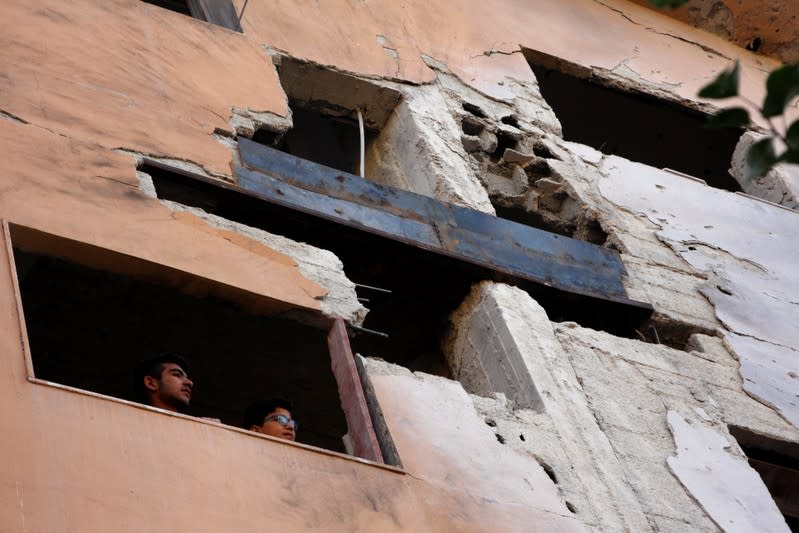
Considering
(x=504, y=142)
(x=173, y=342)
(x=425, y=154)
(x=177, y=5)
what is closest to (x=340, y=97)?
(x=425, y=154)

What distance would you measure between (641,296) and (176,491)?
122 inches

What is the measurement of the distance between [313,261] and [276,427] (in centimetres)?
81

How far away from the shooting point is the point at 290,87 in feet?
20.4

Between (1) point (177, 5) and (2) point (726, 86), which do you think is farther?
(1) point (177, 5)

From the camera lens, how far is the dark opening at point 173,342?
443 centimetres

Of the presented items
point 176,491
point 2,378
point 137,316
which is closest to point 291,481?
point 176,491

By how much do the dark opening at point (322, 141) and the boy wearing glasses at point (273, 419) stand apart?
3.10m

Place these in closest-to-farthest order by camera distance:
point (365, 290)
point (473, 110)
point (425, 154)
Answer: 1. point (365, 290)
2. point (425, 154)
3. point (473, 110)

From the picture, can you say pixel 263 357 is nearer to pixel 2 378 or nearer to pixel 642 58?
pixel 2 378

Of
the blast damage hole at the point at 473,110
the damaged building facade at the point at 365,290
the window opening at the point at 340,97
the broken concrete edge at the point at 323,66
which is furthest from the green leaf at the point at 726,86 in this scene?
the blast damage hole at the point at 473,110

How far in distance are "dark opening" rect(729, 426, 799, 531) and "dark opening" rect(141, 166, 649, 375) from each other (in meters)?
0.72

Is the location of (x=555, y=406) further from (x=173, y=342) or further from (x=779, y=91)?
(x=779, y=91)

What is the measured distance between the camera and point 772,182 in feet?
24.9

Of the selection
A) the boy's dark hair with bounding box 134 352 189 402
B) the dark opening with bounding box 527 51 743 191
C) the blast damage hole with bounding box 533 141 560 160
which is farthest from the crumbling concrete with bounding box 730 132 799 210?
the boy's dark hair with bounding box 134 352 189 402
